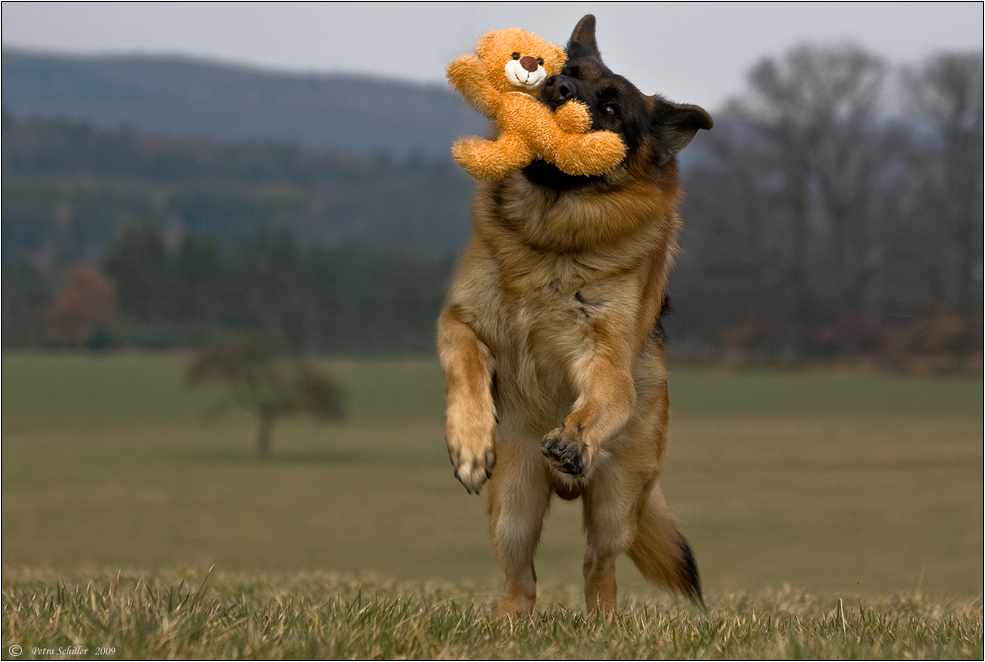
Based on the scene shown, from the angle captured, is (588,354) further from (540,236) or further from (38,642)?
(38,642)

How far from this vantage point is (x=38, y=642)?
3.34 m

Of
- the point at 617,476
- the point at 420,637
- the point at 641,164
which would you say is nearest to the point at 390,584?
the point at 617,476

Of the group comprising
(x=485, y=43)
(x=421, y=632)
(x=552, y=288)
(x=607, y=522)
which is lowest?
(x=421, y=632)

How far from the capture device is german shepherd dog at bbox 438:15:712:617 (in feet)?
13.0

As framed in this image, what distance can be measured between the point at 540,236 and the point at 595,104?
576 millimetres

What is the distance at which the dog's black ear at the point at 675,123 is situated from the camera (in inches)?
A: 165

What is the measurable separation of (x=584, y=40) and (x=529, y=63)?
2.02 ft

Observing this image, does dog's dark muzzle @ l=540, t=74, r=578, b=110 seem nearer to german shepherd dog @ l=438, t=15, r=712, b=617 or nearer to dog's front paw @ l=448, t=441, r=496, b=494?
german shepherd dog @ l=438, t=15, r=712, b=617

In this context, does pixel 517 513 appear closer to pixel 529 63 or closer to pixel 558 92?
pixel 558 92

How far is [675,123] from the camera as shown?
4242 millimetres

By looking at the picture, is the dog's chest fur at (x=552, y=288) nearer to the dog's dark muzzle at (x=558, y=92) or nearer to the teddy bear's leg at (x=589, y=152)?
the teddy bear's leg at (x=589, y=152)

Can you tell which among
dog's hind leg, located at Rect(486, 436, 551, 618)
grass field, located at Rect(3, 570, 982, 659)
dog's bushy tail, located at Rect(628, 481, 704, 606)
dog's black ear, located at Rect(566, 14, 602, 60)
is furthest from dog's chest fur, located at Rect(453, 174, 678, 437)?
dog's bushy tail, located at Rect(628, 481, 704, 606)

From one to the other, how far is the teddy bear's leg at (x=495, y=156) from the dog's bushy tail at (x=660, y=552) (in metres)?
1.84

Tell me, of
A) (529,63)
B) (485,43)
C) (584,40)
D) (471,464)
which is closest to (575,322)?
(471,464)
